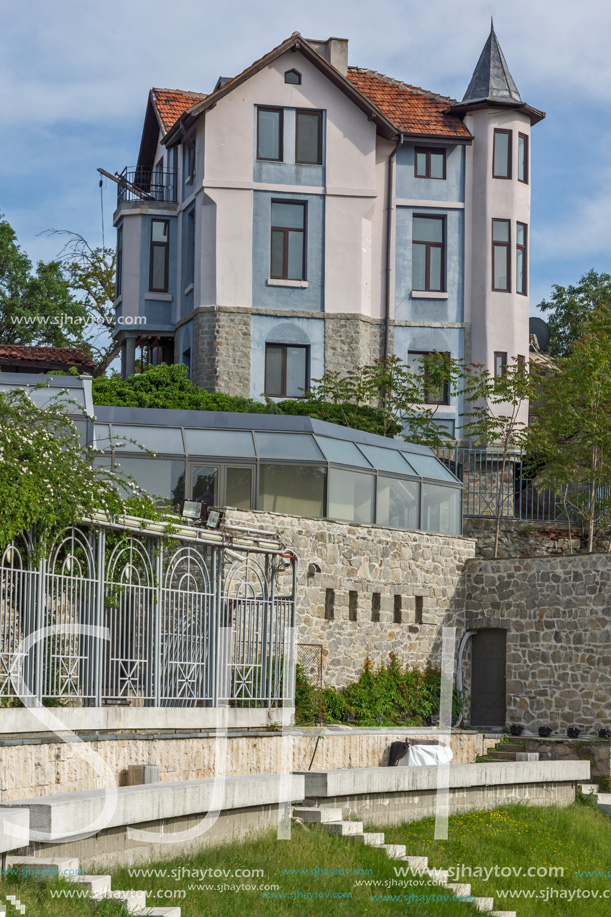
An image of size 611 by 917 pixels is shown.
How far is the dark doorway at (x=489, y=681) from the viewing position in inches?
904

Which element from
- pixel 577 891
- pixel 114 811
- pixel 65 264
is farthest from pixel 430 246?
pixel 114 811

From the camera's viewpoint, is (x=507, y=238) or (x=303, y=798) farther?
(x=507, y=238)

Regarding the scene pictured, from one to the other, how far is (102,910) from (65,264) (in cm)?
3536

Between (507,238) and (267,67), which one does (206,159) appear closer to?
(267,67)

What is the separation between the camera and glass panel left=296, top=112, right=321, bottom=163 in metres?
31.3

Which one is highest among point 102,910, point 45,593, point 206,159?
point 206,159

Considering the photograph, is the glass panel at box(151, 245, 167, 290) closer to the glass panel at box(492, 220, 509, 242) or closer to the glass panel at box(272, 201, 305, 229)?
the glass panel at box(272, 201, 305, 229)

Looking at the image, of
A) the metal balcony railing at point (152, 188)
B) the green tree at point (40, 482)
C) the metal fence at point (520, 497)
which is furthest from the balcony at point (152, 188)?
the green tree at point (40, 482)

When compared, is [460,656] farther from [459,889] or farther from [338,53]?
[338,53]

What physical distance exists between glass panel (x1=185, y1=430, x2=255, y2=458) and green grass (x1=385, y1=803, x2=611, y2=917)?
25.2 feet

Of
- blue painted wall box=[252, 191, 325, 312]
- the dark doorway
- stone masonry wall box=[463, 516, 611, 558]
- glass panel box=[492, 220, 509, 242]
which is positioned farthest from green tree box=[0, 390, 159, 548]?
glass panel box=[492, 220, 509, 242]

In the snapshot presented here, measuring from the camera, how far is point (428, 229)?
32594mm

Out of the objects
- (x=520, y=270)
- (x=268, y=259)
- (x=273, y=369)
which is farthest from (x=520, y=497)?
(x=268, y=259)

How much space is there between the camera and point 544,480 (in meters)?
25.6
